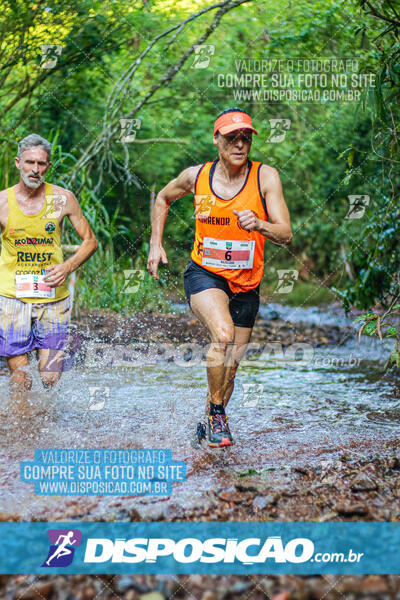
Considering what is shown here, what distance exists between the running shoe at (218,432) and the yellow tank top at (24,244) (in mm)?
1450

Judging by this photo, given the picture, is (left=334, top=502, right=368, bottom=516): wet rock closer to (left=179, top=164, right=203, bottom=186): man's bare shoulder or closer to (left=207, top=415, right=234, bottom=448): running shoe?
(left=207, top=415, right=234, bottom=448): running shoe

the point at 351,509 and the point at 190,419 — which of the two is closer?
the point at 351,509

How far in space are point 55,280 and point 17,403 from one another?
923 millimetres

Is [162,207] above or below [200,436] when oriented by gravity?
above

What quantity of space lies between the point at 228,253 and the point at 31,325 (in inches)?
57.8

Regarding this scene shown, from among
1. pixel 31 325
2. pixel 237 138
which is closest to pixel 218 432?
pixel 31 325

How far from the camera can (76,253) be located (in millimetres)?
4750

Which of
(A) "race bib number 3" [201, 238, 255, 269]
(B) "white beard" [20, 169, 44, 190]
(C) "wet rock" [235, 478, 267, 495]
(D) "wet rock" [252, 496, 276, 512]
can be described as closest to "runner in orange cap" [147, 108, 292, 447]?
(A) "race bib number 3" [201, 238, 255, 269]

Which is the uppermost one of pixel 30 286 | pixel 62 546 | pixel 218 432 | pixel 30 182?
pixel 30 182

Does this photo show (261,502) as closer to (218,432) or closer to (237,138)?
(218,432)

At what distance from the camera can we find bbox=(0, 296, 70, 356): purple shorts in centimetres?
458

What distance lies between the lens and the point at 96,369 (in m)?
7.12

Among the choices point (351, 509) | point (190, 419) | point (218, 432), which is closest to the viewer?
point (351, 509)

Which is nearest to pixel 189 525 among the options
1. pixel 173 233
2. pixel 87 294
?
pixel 87 294
